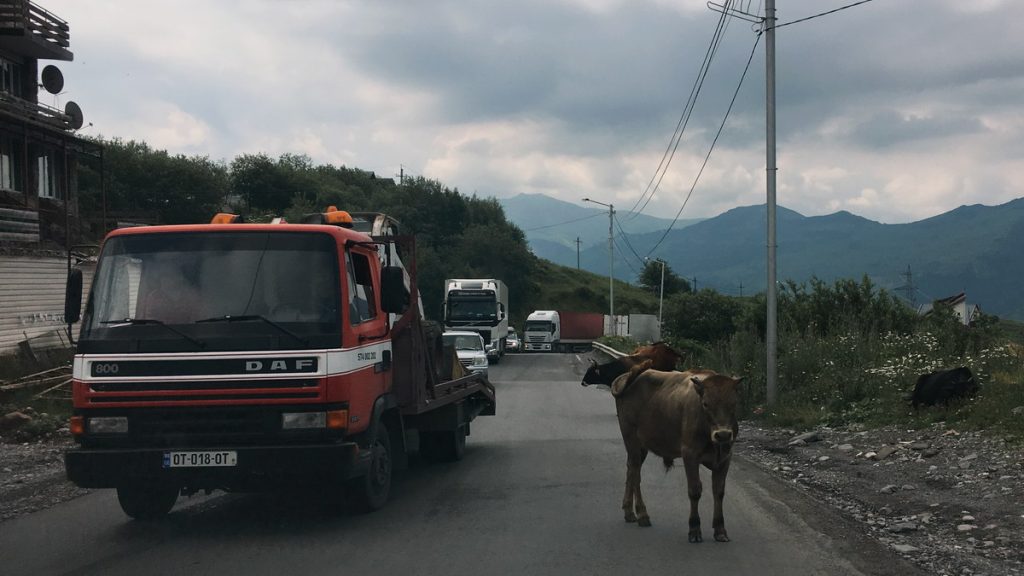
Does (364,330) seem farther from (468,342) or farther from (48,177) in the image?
(48,177)

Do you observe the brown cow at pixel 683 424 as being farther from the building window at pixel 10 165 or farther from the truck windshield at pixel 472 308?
the truck windshield at pixel 472 308

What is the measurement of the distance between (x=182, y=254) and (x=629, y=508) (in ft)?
14.5

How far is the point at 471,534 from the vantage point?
7254 millimetres

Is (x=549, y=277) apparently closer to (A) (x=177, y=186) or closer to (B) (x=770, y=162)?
(A) (x=177, y=186)

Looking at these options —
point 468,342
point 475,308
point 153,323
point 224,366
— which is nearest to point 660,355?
point 224,366

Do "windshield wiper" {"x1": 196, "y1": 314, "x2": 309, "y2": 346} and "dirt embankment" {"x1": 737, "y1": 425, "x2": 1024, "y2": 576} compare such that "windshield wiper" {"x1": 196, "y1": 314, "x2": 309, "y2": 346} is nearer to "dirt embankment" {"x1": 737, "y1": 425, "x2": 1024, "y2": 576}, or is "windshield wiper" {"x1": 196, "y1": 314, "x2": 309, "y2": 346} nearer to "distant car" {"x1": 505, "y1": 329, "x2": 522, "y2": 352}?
"dirt embankment" {"x1": 737, "y1": 425, "x2": 1024, "y2": 576}

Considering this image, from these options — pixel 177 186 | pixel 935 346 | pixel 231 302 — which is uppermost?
pixel 177 186

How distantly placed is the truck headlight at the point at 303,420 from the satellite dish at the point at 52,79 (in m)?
32.5

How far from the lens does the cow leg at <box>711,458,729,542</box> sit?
6773 mm

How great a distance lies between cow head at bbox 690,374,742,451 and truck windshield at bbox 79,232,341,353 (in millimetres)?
2977

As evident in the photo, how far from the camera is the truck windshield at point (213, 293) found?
7301 mm

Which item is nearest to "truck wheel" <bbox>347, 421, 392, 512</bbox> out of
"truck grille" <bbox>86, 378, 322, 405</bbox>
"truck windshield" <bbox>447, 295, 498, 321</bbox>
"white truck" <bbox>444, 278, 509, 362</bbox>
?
"truck grille" <bbox>86, 378, 322, 405</bbox>

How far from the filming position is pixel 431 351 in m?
10.2

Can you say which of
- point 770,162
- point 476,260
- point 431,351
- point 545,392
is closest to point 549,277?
point 476,260
